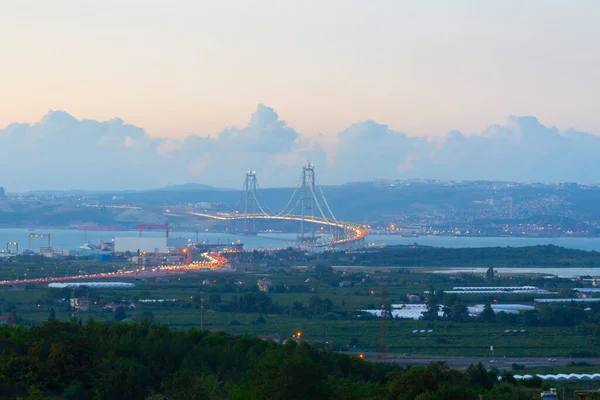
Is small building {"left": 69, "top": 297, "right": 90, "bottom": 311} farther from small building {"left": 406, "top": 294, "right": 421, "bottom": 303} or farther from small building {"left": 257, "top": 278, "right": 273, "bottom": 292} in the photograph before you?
small building {"left": 406, "top": 294, "right": 421, "bottom": 303}

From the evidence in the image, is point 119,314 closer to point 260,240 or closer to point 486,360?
point 486,360

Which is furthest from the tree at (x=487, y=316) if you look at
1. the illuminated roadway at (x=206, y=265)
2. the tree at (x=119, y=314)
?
the illuminated roadway at (x=206, y=265)

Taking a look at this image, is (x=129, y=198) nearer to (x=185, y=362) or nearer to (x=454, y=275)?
(x=454, y=275)

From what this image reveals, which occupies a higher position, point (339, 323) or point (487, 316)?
point (487, 316)

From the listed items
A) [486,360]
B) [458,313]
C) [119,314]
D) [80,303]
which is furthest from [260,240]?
[486,360]

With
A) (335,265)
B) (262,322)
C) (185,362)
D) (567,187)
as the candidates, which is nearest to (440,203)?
(567,187)

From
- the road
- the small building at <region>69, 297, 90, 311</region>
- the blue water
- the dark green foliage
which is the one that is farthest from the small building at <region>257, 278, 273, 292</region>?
the blue water

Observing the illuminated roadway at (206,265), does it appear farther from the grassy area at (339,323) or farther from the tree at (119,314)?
the tree at (119,314)
